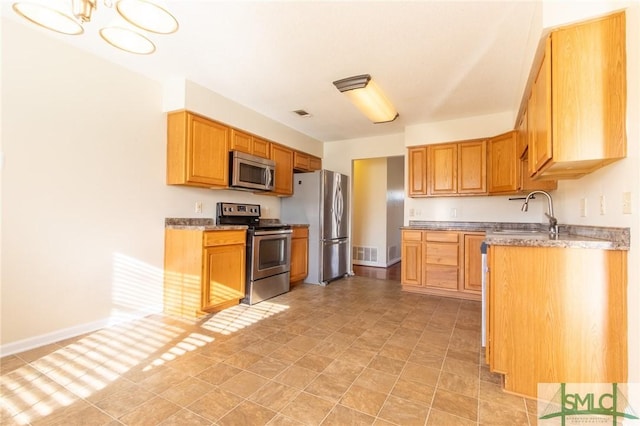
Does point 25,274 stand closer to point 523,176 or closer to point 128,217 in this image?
point 128,217

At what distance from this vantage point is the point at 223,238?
3203 millimetres

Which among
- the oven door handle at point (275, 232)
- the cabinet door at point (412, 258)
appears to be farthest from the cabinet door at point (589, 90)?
the oven door handle at point (275, 232)

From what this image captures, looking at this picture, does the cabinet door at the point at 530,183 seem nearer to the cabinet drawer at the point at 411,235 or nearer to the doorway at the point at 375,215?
the cabinet drawer at the point at 411,235

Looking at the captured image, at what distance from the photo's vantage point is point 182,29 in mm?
2230

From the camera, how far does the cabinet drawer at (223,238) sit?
3.02 m

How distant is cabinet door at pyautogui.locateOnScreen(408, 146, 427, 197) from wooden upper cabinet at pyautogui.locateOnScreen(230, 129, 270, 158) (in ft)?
7.10

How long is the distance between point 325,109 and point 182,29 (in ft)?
6.58

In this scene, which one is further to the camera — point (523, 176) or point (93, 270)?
point (523, 176)

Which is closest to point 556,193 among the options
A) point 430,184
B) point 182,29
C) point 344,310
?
point 430,184

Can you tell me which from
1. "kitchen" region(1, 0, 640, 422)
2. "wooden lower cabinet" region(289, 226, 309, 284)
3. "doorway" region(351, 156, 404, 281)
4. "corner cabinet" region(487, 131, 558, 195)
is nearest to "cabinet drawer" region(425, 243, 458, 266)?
"corner cabinet" region(487, 131, 558, 195)

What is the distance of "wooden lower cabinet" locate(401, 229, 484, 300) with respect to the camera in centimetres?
374

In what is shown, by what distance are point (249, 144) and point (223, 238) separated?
4.46ft

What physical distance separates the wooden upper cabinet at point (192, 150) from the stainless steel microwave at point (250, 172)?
18cm

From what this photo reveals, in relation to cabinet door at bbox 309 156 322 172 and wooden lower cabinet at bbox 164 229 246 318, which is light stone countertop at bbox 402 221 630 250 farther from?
cabinet door at bbox 309 156 322 172
